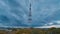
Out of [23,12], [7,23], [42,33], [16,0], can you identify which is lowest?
[42,33]

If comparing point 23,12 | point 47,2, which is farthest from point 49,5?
point 23,12

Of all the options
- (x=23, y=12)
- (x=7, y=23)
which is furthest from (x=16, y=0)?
(x=7, y=23)

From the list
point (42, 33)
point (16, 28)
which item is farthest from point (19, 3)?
point (42, 33)

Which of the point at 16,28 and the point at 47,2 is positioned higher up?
the point at 47,2

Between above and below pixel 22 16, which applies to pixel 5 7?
above

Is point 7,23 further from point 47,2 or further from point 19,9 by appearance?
point 47,2

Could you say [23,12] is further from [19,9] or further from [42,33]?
[42,33]

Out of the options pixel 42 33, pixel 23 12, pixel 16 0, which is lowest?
pixel 42 33

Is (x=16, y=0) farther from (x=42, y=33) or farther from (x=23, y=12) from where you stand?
(x=42, y=33)
